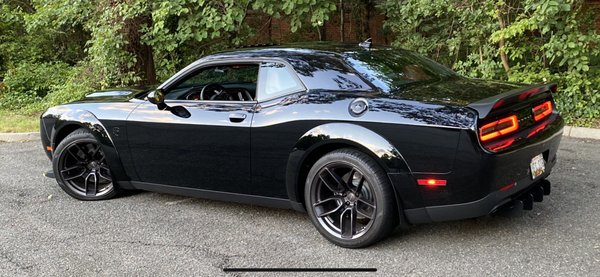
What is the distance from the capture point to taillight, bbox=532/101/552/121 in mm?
3727

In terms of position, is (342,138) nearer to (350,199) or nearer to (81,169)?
(350,199)

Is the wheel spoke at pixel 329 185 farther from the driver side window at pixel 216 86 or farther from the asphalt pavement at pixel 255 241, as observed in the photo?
the driver side window at pixel 216 86

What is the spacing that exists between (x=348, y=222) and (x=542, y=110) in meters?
1.62

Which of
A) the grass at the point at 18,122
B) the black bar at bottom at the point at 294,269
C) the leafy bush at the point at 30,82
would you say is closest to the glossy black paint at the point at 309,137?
the black bar at bottom at the point at 294,269

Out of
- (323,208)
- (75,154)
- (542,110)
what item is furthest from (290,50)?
(75,154)

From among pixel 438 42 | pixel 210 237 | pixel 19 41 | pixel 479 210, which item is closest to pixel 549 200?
pixel 479 210

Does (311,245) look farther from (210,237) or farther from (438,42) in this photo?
(438,42)


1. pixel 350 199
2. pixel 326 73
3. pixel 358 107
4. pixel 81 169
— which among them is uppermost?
pixel 326 73

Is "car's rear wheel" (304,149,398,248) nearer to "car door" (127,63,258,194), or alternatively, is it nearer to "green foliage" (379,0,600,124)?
"car door" (127,63,258,194)

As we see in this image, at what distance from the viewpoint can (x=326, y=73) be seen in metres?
3.87

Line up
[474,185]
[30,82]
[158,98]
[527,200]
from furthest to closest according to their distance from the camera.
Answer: [30,82]
[158,98]
[527,200]
[474,185]

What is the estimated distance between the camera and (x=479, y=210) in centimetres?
330

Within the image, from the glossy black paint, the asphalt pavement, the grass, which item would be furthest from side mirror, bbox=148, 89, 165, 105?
the grass

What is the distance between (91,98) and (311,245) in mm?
2865
